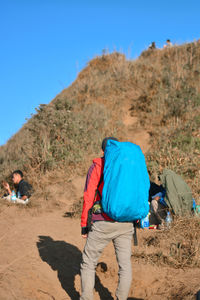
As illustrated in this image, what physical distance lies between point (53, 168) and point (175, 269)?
17.4 feet

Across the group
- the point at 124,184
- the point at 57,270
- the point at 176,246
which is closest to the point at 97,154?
the point at 57,270

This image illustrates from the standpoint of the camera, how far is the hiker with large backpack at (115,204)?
2598mm

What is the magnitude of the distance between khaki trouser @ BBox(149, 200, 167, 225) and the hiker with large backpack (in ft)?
8.96

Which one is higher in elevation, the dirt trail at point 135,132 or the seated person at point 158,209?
the dirt trail at point 135,132

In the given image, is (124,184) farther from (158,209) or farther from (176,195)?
(158,209)

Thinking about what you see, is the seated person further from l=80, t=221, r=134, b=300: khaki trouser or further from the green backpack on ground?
l=80, t=221, r=134, b=300: khaki trouser

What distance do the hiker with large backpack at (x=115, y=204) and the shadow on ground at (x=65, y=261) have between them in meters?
0.94

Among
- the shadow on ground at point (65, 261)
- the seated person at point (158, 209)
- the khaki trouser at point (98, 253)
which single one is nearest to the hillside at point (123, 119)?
the seated person at point (158, 209)

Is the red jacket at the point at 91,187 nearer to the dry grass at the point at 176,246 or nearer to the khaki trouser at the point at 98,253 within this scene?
the khaki trouser at the point at 98,253

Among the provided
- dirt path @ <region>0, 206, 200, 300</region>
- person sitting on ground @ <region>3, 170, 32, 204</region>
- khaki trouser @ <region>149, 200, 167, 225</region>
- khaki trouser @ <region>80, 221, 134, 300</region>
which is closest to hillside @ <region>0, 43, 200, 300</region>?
dirt path @ <region>0, 206, 200, 300</region>

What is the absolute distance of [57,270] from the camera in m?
4.09

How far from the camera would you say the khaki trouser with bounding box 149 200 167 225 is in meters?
5.44

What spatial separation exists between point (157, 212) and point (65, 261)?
1957 millimetres

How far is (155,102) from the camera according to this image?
34.5 feet
